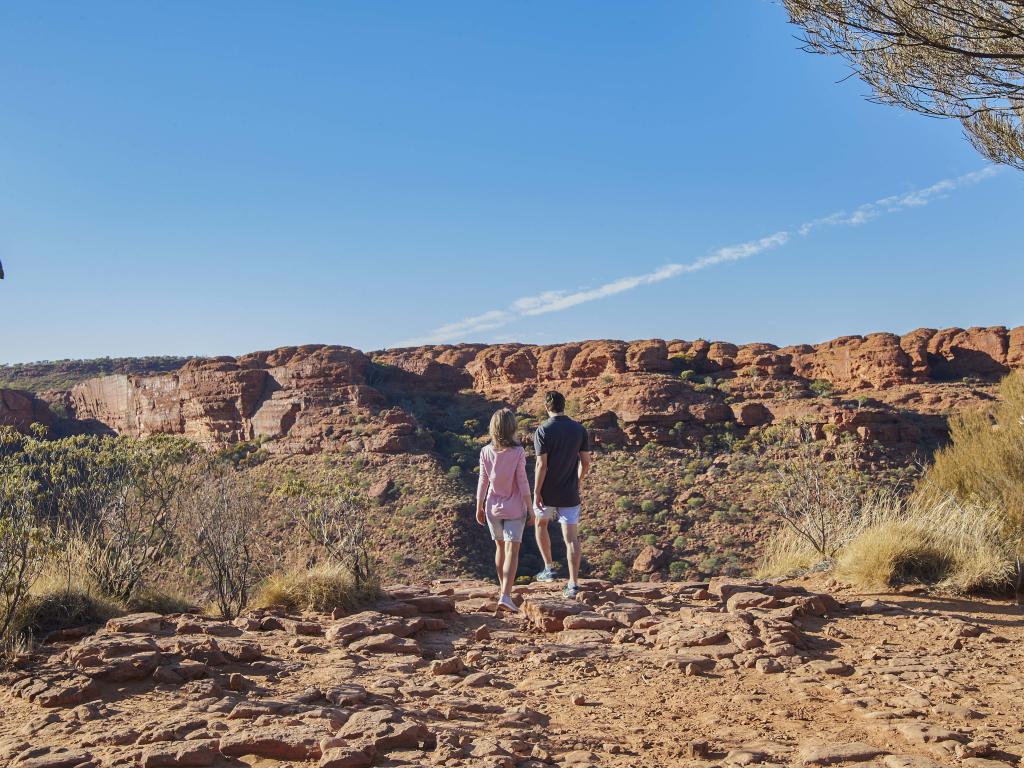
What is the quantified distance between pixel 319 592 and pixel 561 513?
7.19 ft

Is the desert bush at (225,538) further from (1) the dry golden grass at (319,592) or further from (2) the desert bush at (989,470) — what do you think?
(2) the desert bush at (989,470)

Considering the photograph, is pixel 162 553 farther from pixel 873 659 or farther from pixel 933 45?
pixel 933 45

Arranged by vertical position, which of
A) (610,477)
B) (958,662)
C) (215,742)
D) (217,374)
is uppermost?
(217,374)

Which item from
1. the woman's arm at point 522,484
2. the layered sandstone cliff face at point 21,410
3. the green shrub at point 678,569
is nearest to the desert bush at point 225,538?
the woman's arm at point 522,484

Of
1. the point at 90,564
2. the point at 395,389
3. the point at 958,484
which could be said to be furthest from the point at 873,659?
the point at 395,389

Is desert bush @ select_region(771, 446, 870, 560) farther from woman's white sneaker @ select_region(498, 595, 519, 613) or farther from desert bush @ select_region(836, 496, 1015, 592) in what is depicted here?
woman's white sneaker @ select_region(498, 595, 519, 613)

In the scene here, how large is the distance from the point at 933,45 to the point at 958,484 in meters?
4.50

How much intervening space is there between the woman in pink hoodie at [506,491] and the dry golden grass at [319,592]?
4.07 ft

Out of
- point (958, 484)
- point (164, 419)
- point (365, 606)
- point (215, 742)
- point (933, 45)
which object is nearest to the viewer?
point (215, 742)

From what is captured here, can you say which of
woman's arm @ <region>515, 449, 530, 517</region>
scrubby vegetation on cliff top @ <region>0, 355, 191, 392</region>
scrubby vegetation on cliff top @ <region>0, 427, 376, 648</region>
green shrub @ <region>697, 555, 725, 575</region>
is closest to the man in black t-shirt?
woman's arm @ <region>515, 449, 530, 517</region>

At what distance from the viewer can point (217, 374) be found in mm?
45500

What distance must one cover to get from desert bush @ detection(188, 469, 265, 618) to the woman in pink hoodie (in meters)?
2.93

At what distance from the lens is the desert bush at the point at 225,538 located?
8.65 m

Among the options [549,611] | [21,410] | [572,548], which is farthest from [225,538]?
[21,410]
